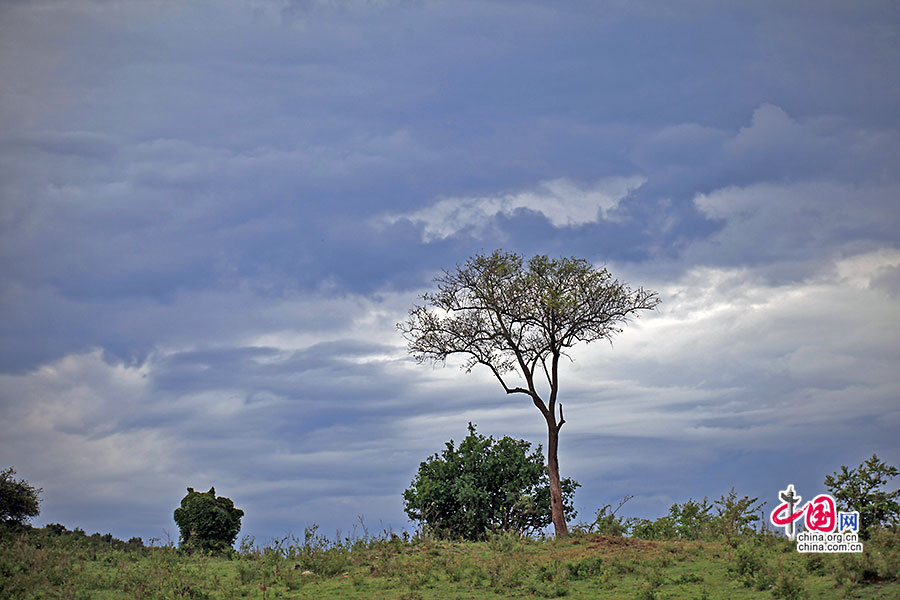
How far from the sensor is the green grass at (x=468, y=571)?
706 inches

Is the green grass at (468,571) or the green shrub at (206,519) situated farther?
the green shrub at (206,519)

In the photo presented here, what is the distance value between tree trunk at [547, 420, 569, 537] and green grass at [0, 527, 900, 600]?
3.38 metres

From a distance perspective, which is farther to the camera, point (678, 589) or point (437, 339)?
point (437, 339)

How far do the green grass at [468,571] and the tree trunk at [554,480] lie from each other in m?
3.38

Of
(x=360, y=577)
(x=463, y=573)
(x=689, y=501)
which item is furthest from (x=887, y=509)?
(x=360, y=577)

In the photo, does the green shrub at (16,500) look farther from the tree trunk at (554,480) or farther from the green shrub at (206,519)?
the tree trunk at (554,480)

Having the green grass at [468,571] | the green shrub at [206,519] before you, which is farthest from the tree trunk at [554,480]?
the green shrub at [206,519]

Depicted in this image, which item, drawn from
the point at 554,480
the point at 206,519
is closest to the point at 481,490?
the point at 554,480

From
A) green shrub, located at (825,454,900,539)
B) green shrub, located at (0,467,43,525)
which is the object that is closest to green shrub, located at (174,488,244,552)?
green shrub, located at (0,467,43,525)

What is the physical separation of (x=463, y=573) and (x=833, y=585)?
29.9 feet

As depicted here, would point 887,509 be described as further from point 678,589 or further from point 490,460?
point 490,460

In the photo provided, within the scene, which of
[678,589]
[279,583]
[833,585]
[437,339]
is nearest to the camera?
[833,585]

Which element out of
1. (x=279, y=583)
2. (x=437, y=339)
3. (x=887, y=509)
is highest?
(x=437, y=339)

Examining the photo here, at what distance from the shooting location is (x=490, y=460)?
3516 centimetres
